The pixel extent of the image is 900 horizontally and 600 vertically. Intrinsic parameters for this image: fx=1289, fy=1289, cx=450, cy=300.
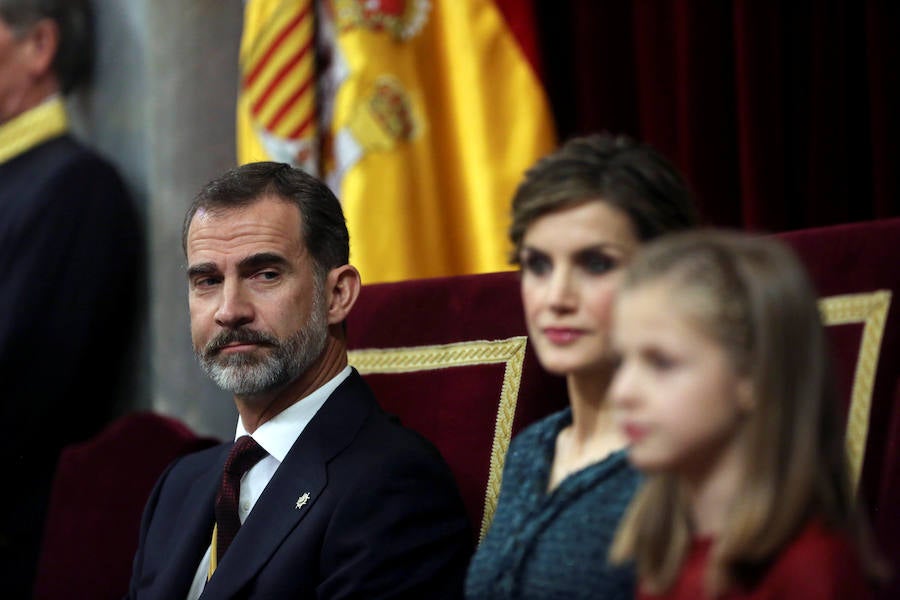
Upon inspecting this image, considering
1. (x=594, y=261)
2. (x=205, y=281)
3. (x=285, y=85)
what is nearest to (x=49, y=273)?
(x=285, y=85)

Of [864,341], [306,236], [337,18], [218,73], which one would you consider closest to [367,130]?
[337,18]

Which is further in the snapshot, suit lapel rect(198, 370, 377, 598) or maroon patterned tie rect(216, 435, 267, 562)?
maroon patterned tie rect(216, 435, 267, 562)

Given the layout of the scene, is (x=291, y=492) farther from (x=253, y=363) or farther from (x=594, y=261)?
(x=594, y=261)

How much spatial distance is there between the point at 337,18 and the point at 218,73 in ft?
1.71

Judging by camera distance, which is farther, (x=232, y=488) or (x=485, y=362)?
(x=485, y=362)

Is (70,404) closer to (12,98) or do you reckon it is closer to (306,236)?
(12,98)

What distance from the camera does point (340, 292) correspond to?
2.07 metres

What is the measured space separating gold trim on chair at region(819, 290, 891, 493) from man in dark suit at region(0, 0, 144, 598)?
7.08 feet

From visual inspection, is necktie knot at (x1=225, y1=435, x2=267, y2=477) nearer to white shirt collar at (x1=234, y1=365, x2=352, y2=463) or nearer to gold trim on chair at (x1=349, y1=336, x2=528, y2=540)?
white shirt collar at (x1=234, y1=365, x2=352, y2=463)

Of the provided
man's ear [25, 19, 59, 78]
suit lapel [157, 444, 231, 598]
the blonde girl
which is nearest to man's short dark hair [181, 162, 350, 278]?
suit lapel [157, 444, 231, 598]

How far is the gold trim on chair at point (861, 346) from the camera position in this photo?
1.66 metres

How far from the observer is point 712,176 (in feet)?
8.46

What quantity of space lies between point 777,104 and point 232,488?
4.20 ft

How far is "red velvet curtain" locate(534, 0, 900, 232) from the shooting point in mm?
2383
